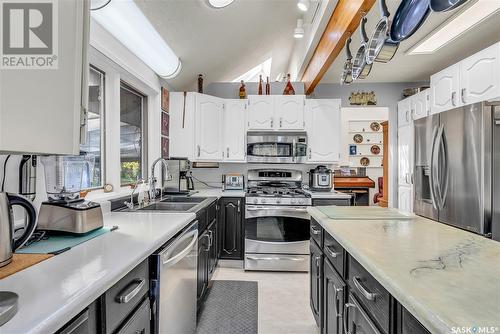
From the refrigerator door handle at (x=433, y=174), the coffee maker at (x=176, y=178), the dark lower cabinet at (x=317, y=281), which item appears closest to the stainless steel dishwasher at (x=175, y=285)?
the dark lower cabinet at (x=317, y=281)

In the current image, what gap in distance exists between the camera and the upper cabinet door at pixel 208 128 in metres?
3.42

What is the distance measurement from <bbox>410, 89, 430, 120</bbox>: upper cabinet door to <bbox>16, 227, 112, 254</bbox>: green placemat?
372 cm

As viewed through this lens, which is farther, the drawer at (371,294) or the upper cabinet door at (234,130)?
the upper cabinet door at (234,130)

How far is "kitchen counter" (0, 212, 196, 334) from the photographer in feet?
2.01

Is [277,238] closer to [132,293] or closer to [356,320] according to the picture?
[356,320]

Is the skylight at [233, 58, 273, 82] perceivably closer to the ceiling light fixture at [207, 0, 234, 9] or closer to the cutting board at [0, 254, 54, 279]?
the ceiling light fixture at [207, 0, 234, 9]

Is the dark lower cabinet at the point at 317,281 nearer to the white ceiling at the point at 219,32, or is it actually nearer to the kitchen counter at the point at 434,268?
the kitchen counter at the point at 434,268

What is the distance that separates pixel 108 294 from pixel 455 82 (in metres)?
3.47

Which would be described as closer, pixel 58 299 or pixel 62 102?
pixel 58 299

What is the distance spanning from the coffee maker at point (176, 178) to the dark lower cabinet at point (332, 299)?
6.34 feet

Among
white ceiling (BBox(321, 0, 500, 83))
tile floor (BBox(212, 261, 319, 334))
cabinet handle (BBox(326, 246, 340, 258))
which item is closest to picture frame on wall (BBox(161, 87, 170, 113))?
tile floor (BBox(212, 261, 319, 334))

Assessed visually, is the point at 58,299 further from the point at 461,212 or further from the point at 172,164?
the point at 461,212

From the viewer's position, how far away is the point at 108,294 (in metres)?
0.86

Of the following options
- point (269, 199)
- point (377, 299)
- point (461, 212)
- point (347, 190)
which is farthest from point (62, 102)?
point (347, 190)
